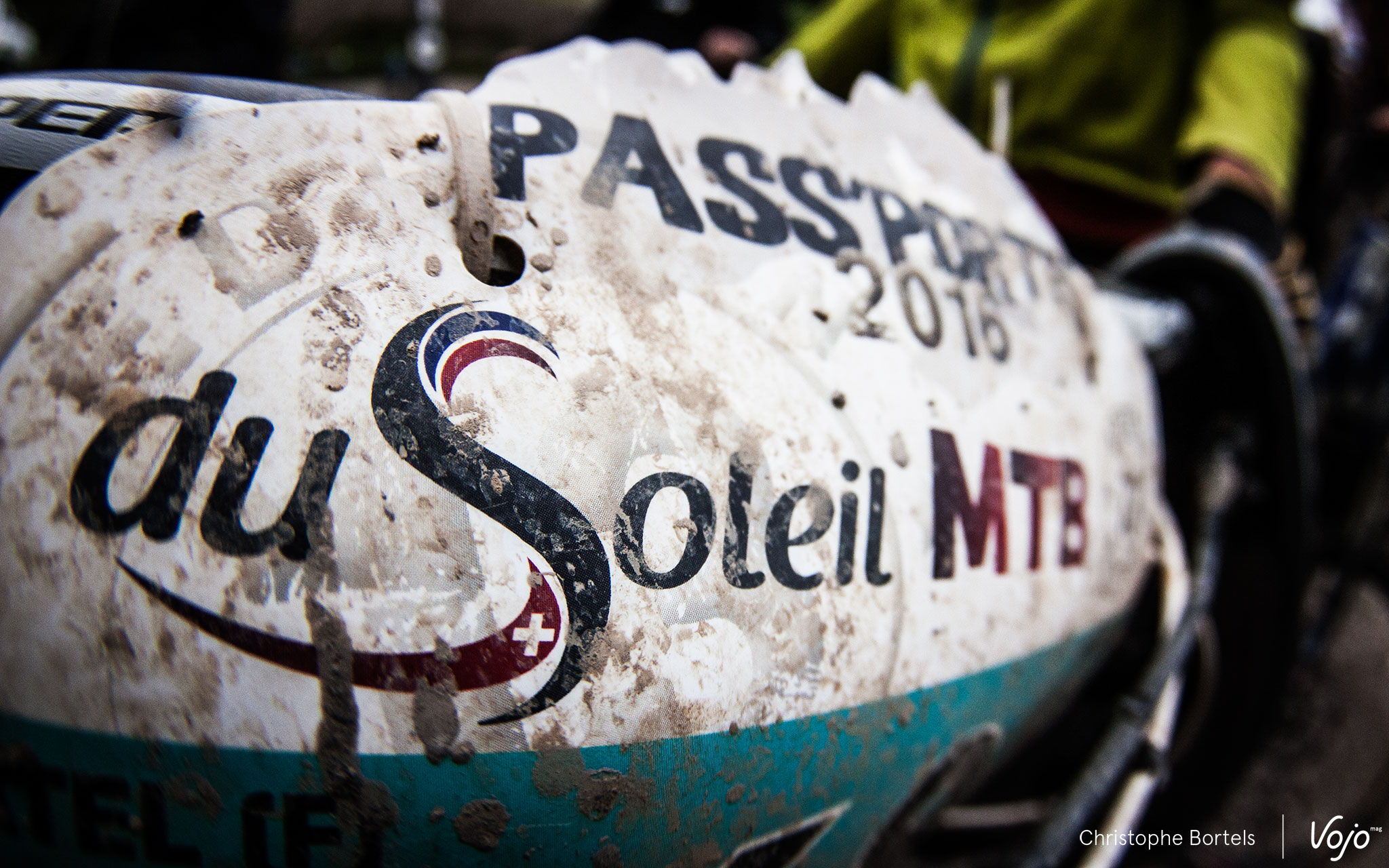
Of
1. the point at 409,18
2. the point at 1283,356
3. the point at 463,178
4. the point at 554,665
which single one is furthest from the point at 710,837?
the point at 409,18

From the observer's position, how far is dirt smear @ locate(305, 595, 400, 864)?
48 centimetres

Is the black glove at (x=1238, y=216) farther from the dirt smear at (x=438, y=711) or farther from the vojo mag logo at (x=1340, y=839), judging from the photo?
the dirt smear at (x=438, y=711)

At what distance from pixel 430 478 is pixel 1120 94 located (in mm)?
1606

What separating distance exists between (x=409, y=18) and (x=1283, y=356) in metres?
6.09

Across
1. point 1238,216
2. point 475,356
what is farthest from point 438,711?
point 1238,216

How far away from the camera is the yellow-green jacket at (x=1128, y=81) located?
142 centimetres

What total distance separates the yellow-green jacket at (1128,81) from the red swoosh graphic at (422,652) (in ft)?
4.77

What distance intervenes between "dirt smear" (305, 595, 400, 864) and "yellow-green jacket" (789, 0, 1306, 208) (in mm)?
1550

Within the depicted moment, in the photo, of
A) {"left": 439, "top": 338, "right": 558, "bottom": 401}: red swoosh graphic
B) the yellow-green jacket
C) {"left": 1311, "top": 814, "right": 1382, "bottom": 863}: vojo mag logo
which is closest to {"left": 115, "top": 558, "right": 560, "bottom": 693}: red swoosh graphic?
{"left": 439, "top": 338, "right": 558, "bottom": 401}: red swoosh graphic

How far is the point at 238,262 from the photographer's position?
1.71 ft

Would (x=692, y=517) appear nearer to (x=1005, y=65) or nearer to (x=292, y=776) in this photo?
(x=292, y=776)

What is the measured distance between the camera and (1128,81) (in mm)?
1508

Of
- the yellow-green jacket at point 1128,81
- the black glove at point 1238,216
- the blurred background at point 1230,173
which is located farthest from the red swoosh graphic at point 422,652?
the yellow-green jacket at point 1128,81

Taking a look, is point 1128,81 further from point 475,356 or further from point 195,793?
point 195,793
